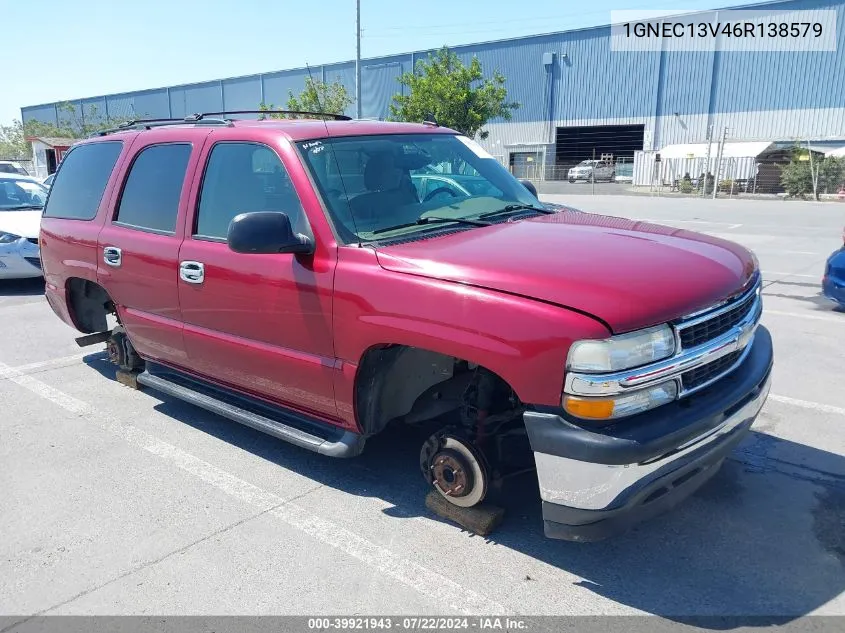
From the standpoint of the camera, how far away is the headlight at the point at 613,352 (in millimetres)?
2531

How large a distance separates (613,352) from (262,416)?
2.19 metres

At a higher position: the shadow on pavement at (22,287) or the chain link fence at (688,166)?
the chain link fence at (688,166)

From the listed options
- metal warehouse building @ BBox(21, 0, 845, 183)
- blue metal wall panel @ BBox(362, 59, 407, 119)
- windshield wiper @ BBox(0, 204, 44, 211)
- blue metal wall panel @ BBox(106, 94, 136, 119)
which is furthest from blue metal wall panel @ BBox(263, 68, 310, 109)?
windshield wiper @ BBox(0, 204, 44, 211)

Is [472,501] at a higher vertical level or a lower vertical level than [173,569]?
higher

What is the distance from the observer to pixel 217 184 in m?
4.00

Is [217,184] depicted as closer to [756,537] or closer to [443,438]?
[443,438]

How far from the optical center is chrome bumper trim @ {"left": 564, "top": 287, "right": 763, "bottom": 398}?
2549 millimetres

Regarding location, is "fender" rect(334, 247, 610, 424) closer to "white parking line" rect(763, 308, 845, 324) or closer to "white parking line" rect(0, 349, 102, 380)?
"white parking line" rect(0, 349, 102, 380)

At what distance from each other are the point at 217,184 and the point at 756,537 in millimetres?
3441

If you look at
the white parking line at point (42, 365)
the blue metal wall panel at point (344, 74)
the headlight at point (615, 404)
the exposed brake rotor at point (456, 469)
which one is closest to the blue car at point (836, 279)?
the headlight at point (615, 404)

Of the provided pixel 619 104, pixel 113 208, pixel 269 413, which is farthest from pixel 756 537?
pixel 619 104

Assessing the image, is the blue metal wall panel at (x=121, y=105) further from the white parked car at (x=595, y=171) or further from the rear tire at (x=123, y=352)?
the rear tire at (x=123, y=352)

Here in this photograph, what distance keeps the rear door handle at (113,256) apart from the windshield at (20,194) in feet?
24.4

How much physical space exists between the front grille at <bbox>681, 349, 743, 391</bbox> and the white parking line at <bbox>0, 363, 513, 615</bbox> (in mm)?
1200
